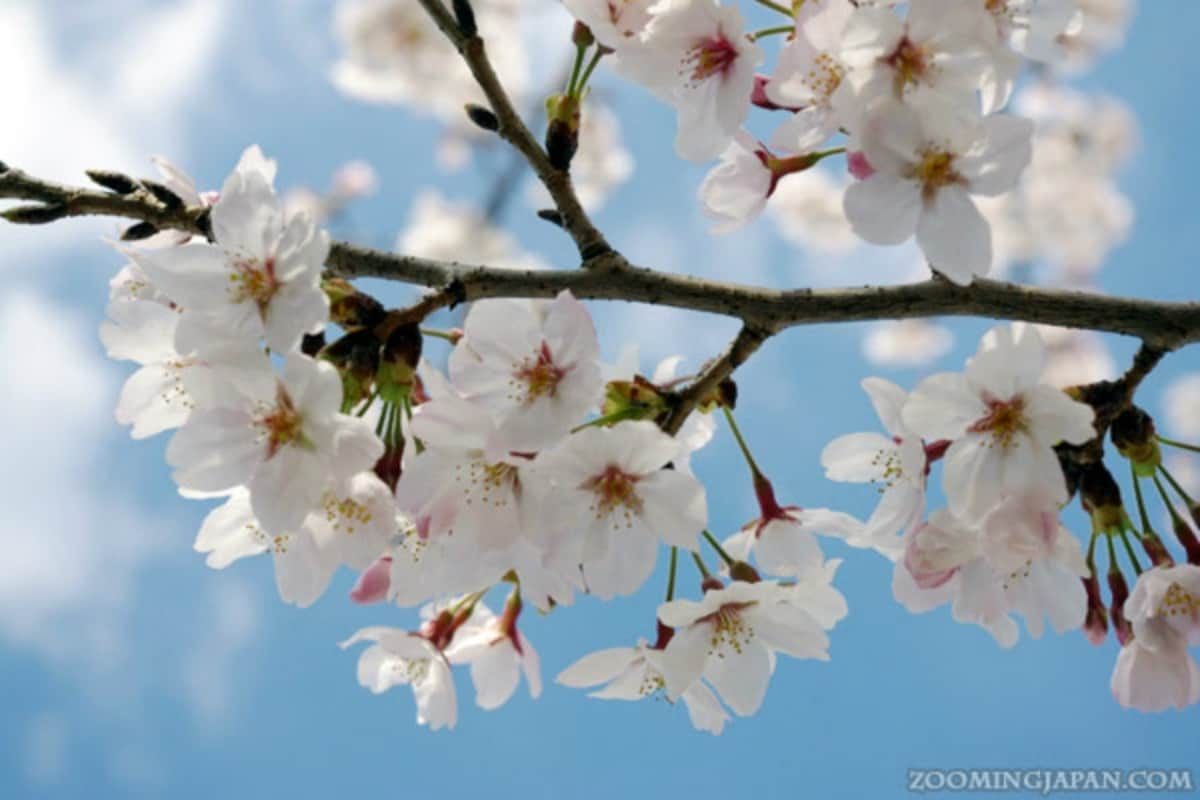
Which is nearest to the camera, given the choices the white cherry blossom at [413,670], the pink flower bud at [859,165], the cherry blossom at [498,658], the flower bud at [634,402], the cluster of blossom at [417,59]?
the pink flower bud at [859,165]

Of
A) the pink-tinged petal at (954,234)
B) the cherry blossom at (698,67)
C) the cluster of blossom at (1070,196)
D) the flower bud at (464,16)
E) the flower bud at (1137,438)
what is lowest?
the flower bud at (1137,438)

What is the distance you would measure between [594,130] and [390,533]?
917 cm

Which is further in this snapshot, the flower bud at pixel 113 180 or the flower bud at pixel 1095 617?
the flower bud at pixel 1095 617

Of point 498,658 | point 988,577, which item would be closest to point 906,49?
point 988,577

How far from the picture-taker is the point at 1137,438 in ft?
5.46

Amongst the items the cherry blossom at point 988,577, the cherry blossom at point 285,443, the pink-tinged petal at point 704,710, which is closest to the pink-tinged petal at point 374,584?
the cherry blossom at point 285,443

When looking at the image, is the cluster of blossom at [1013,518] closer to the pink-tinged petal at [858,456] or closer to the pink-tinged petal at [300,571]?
the pink-tinged petal at [858,456]

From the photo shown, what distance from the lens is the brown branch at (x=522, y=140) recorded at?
166 cm

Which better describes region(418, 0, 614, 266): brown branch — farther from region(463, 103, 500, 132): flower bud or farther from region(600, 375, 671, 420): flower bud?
region(600, 375, 671, 420): flower bud

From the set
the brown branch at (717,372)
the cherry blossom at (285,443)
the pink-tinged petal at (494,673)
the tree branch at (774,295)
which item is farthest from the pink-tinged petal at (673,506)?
the pink-tinged petal at (494,673)

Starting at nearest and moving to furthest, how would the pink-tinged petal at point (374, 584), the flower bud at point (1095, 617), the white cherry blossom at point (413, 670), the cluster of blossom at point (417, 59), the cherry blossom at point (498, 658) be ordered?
the pink-tinged petal at point (374, 584), the flower bud at point (1095, 617), the white cherry blossom at point (413, 670), the cherry blossom at point (498, 658), the cluster of blossom at point (417, 59)

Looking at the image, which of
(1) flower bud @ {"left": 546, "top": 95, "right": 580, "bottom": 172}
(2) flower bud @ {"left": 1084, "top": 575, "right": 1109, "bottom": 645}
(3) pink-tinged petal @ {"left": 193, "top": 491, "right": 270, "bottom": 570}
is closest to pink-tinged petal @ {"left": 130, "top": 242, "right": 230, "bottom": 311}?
(3) pink-tinged petal @ {"left": 193, "top": 491, "right": 270, "bottom": 570}

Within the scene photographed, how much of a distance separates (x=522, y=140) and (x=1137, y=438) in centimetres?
105

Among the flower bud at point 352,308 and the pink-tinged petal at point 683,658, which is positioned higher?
the flower bud at point 352,308
